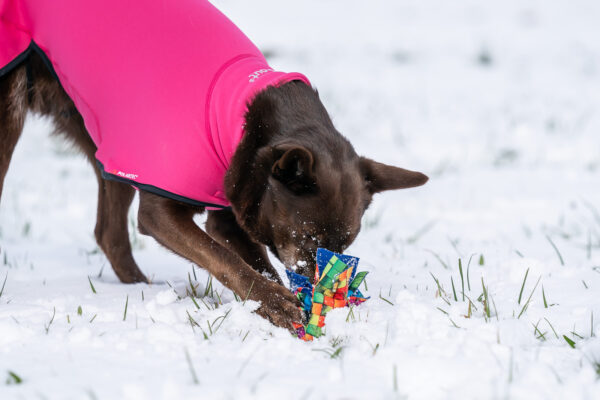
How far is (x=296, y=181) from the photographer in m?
2.41

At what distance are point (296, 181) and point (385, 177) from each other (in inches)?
17.4

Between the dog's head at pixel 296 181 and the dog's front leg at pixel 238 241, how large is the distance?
31cm

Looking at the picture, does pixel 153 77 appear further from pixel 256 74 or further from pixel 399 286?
pixel 399 286

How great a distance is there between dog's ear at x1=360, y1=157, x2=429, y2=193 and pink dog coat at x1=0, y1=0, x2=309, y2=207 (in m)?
0.48

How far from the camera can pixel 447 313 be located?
2.17 metres

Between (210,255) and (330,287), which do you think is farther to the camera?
(210,255)

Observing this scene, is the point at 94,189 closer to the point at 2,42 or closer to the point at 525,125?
the point at 2,42

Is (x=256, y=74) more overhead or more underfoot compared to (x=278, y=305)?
more overhead

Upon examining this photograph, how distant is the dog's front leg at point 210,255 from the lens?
2.29m

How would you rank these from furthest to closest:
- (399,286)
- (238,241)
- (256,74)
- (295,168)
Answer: (238,241)
(399,286)
(256,74)
(295,168)

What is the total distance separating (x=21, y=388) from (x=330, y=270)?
1043 mm

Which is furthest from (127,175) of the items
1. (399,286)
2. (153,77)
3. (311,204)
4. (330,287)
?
(399,286)

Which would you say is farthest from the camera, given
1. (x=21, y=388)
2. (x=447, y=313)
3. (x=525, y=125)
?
(x=525, y=125)

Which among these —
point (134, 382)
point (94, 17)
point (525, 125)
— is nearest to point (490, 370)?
point (134, 382)
